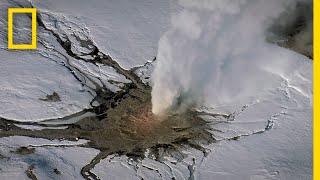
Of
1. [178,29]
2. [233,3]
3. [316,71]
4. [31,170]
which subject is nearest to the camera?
[316,71]

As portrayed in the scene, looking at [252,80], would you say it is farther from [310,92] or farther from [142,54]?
[142,54]

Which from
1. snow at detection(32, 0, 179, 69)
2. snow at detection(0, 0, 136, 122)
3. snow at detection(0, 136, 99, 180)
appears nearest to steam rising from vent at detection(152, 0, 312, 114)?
snow at detection(32, 0, 179, 69)

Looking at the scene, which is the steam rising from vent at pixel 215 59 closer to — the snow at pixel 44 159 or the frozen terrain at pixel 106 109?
the frozen terrain at pixel 106 109

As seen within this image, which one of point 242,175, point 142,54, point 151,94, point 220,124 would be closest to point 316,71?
point 242,175

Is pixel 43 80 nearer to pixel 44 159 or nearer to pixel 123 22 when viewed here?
pixel 44 159

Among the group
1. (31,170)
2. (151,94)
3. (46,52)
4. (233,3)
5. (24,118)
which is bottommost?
(31,170)

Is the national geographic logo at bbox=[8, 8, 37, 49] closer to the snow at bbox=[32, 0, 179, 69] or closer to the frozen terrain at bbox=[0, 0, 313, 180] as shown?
the frozen terrain at bbox=[0, 0, 313, 180]
